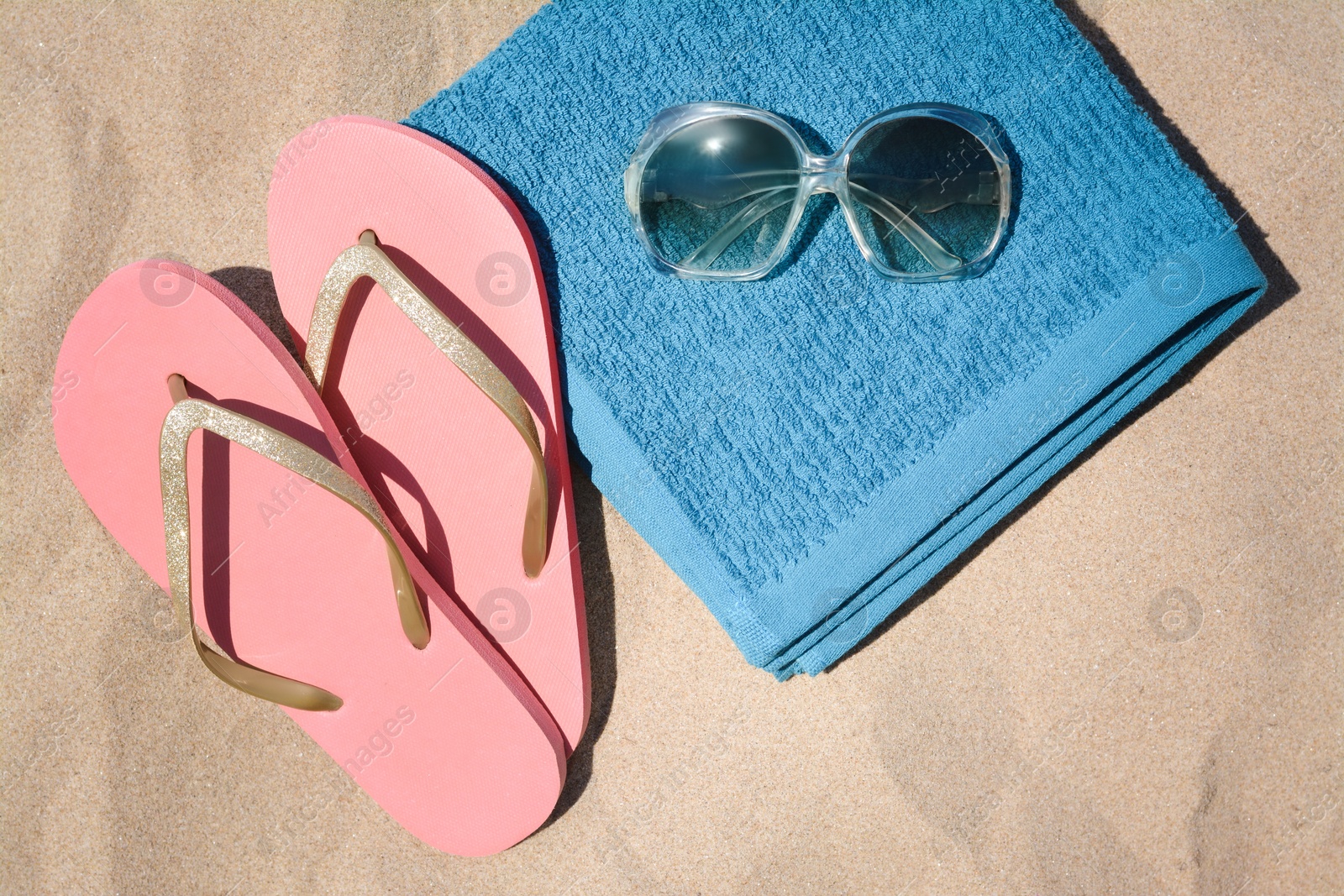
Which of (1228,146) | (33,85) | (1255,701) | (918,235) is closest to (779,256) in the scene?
(918,235)

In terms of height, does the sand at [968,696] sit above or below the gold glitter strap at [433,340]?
below

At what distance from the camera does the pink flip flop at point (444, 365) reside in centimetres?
67

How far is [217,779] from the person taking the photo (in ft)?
2.41

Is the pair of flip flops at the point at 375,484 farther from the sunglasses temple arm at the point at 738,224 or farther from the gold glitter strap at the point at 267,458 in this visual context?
the sunglasses temple arm at the point at 738,224

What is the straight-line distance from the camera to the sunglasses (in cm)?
63

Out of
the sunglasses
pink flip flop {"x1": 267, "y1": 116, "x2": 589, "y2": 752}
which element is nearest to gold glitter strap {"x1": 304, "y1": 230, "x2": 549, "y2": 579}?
pink flip flop {"x1": 267, "y1": 116, "x2": 589, "y2": 752}

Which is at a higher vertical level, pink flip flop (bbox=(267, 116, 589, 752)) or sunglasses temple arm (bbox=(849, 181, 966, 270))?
pink flip flop (bbox=(267, 116, 589, 752))

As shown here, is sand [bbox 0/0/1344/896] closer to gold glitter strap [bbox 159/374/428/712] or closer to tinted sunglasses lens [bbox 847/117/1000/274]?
gold glitter strap [bbox 159/374/428/712]

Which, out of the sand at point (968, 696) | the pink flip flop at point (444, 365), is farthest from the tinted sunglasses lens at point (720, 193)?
the sand at point (968, 696)

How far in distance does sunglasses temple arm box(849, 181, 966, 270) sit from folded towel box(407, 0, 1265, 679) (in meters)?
0.03

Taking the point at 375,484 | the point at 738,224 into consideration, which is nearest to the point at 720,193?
the point at 738,224

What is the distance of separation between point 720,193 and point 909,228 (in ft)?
0.48

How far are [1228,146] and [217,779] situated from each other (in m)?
1.04

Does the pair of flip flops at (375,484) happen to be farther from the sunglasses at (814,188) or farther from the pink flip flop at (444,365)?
the sunglasses at (814,188)
